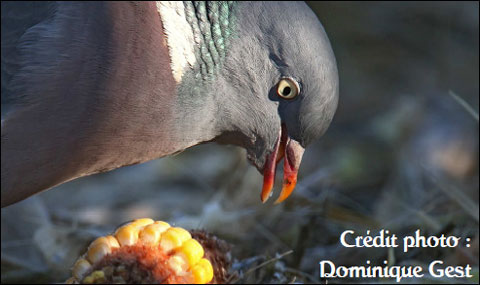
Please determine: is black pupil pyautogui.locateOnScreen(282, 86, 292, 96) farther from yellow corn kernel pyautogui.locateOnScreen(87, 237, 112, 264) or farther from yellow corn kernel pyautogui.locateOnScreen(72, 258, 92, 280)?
Result: yellow corn kernel pyautogui.locateOnScreen(72, 258, 92, 280)

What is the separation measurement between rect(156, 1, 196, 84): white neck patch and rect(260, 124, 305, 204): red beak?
63 cm

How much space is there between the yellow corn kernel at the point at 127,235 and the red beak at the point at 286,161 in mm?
957

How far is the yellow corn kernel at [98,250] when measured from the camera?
369 centimetres

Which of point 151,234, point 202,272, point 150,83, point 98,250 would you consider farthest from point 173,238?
point 150,83

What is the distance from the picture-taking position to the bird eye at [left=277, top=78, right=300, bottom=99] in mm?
4332

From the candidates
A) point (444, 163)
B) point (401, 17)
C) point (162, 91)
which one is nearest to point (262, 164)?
point (162, 91)

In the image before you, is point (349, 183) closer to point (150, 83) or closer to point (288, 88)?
point (288, 88)

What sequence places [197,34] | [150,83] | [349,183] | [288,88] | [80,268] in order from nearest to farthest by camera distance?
1. [80,268]
2. [150,83]
3. [197,34]
4. [288,88]
5. [349,183]

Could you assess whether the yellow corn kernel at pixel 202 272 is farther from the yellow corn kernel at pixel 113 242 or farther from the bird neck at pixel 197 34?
the bird neck at pixel 197 34

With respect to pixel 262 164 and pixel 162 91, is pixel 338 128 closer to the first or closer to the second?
pixel 262 164

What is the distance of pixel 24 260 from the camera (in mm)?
5430

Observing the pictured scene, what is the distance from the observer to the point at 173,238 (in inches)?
148

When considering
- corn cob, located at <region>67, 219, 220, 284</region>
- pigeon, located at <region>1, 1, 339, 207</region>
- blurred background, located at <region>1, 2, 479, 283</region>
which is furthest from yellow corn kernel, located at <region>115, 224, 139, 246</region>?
blurred background, located at <region>1, 2, 479, 283</region>

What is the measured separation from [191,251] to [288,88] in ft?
3.38
